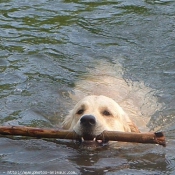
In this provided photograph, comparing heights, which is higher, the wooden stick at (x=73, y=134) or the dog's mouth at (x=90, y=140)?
the wooden stick at (x=73, y=134)

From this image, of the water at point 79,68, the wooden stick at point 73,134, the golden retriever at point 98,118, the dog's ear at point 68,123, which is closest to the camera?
the wooden stick at point 73,134

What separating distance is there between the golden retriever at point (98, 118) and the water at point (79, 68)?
0.89ft

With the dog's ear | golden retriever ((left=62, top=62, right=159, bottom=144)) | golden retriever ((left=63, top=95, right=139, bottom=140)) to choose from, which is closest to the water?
golden retriever ((left=62, top=62, right=159, bottom=144))

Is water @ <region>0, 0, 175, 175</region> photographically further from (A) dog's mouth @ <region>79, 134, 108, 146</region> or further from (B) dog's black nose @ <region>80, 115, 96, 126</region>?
(B) dog's black nose @ <region>80, 115, 96, 126</region>

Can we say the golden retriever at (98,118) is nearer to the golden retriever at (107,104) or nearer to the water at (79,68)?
the golden retriever at (107,104)

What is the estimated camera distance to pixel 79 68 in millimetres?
10281

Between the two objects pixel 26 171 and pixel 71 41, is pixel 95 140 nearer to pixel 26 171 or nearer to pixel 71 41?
pixel 26 171

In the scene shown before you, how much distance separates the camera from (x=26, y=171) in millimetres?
6281

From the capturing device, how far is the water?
6.81 metres

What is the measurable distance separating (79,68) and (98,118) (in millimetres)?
3167

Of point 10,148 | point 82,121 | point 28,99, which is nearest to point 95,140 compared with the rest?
point 82,121

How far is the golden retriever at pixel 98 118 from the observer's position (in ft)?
22.7

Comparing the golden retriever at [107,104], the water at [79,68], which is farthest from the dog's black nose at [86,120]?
the water at [79,68]

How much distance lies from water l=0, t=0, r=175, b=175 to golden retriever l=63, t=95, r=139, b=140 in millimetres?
272
